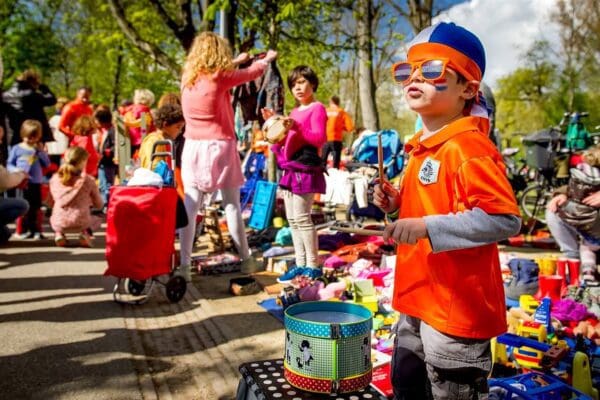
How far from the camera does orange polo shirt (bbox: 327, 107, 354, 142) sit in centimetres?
1005

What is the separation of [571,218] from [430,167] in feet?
11.8

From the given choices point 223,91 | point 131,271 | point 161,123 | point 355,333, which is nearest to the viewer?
point 355,333

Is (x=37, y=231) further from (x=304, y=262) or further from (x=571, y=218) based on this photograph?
(x=571, y=218)

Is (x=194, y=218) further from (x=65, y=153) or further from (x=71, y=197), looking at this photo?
(x=65, y=153)

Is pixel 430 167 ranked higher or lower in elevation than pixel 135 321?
higher

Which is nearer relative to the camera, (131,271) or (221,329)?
(221,329)

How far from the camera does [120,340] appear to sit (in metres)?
3.42

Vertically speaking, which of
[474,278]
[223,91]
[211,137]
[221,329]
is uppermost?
[223,91]

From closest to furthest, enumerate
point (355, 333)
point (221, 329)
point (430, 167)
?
point (430, 167) < point (355, 333) < point (221, 329)

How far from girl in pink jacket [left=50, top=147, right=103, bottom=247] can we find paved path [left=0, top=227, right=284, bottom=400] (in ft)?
5.19

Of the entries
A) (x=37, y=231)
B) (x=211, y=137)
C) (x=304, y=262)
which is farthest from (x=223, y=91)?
(x=37, y=231)

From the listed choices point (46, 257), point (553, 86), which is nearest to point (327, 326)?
point (46, 257)

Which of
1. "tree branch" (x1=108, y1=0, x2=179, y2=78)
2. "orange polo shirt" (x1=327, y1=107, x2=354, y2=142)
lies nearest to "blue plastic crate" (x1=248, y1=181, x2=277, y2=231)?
"tree branch" (x1=108, y1=0, x2=179, y2=78)

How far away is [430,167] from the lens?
178 centimetres
